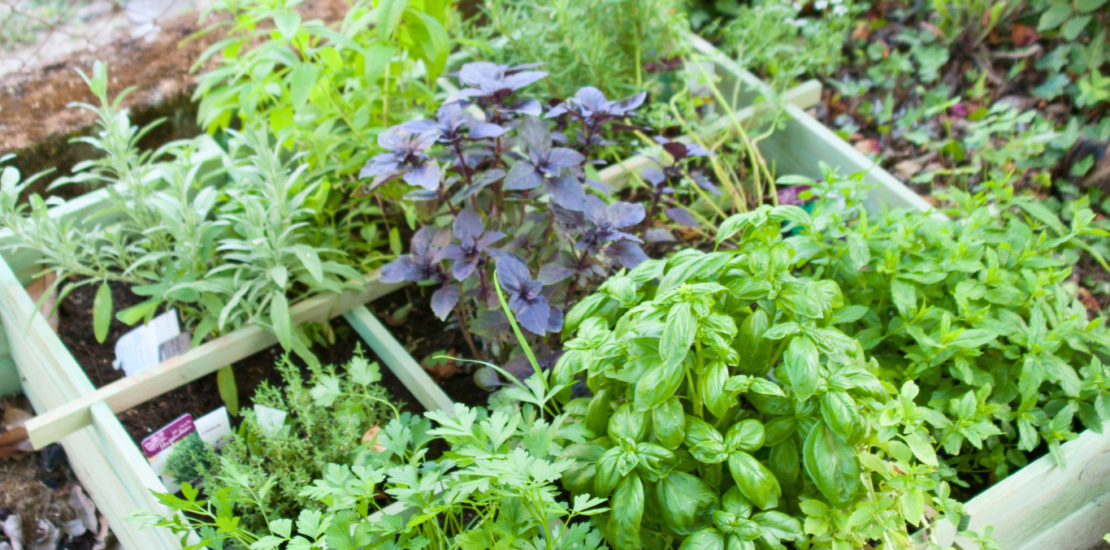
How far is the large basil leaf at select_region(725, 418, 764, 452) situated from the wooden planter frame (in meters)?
0.47

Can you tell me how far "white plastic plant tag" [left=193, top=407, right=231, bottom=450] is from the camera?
4.84 ft

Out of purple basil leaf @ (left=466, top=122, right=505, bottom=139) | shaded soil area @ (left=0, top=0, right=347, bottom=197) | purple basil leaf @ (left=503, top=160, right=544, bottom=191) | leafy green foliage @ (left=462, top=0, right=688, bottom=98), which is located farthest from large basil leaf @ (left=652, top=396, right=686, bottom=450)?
shaded soil area @ (left=0, top=0, right=347, bottom=197)

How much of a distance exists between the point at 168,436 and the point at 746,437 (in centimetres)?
110

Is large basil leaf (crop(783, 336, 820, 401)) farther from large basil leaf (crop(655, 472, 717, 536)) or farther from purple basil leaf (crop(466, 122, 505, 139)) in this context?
purple basil leaf (crop(466, 122, 505, 139))

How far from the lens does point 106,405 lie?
145 centimetres

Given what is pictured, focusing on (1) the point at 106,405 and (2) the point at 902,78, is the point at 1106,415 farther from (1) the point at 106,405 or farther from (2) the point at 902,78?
(1) the point at 106,405

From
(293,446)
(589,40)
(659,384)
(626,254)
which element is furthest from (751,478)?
(589,40)

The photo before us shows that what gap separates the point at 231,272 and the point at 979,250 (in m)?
1.57

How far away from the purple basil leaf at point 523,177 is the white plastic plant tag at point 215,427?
0.75 m

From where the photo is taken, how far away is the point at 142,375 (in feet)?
4.98

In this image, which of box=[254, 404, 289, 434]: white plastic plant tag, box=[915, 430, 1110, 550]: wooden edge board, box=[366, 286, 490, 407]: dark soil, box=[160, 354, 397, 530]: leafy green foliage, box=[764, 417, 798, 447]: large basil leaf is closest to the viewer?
box=[764, 417, 798, 447]: large basil leaf

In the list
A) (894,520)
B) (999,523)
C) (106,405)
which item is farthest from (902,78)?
(106,405)

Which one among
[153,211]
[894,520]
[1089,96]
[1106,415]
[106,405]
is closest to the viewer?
[894,520]

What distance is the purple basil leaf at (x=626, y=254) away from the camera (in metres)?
1.34
